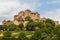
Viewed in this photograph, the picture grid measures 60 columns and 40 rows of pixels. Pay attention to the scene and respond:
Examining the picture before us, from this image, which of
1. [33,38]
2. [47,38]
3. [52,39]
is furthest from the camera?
[33,38]

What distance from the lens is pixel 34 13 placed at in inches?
5842

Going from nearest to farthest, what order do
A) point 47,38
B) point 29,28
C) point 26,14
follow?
1. point 47,38
2. point 29,28
3. point 26,14

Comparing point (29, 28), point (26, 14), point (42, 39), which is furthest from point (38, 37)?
point (26, 14)

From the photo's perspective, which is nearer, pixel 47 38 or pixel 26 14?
pixel 47 38

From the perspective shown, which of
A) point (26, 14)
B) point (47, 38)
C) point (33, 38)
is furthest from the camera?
point (26, 14)

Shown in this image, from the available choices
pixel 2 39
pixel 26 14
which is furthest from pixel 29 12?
pixel 2 39

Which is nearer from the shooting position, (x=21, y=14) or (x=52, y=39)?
(x=52, y=39)

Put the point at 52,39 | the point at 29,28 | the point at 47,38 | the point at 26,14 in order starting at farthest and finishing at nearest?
the point at 26,14
the point at 29,28
the point at 47,38
the point at 52,39

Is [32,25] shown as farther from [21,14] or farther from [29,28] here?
[21,14]

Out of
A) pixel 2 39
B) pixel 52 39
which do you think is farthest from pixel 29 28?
pixel 52 39

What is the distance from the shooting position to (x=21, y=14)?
5655 inches

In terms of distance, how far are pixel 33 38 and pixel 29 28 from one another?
4233 cm

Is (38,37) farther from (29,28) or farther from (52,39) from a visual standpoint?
(29,28)

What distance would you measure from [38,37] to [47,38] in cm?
348
